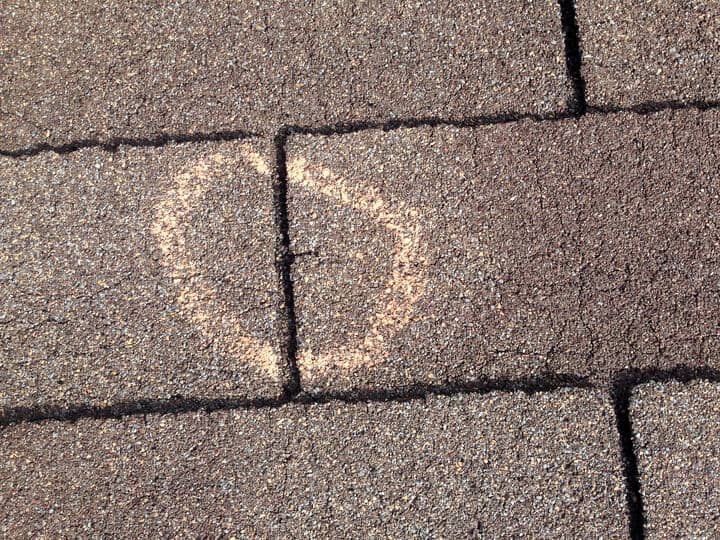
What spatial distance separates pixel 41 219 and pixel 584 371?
1836 mm

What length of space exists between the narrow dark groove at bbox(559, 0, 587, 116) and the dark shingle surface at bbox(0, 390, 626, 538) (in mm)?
978

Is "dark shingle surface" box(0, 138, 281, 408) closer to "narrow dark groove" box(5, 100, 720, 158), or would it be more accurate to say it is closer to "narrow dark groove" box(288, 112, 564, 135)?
"narrow dark groove" box(5, 100, 720, 158)

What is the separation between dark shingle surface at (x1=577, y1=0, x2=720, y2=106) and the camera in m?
2.39

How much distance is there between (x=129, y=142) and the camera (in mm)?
2439

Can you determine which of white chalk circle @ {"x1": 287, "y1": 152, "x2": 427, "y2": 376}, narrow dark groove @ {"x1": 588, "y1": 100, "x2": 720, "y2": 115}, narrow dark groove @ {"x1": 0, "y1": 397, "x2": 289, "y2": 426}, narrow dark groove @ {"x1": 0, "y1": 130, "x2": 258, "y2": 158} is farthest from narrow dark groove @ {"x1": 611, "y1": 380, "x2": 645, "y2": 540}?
narrow dark groove @ {"x1": 0, "y1": 130, "x2": 258, "y2": 158}

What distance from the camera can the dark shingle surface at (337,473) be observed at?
6.80 feet

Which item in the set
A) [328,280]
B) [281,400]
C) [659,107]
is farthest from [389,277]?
[659,107]

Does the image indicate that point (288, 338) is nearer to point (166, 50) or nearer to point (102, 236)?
point (102, 236)

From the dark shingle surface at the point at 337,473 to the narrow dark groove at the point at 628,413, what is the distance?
35mm

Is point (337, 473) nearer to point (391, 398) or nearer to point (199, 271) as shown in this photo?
point (391, 398)

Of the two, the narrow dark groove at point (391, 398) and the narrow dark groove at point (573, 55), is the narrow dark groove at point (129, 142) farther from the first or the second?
the narrow dark groove at point (573, 55)

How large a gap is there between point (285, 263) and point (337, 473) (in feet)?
2.22

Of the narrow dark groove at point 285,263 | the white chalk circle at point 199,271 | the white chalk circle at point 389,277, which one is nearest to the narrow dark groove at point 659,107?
the white chalk circle at point 389,277

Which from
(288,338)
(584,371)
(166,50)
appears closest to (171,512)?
(288,338)
